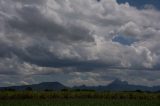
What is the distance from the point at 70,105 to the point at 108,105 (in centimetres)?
475

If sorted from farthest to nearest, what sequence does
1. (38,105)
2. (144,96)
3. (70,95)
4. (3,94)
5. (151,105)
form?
(144,96) < (70,95) < (3,94) < (151,105) < (38,105)

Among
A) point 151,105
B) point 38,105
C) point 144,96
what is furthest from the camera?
point 144,96

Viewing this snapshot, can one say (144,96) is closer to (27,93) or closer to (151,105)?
(27,93)

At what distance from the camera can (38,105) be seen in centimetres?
4138

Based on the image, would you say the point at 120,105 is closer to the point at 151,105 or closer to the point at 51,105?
the point at 151,105

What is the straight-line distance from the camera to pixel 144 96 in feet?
255

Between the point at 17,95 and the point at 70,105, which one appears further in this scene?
the point at 17,95

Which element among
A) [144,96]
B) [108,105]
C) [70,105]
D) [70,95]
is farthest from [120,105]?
[144,96]

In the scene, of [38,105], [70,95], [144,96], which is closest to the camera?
[38,105]

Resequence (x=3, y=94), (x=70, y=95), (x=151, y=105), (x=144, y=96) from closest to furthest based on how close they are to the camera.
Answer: (x=151, y=105) → (x=3, y=94) → (x=70, y=95) → (x=144, y=96)

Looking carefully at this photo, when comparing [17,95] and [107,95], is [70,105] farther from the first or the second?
[107,95]

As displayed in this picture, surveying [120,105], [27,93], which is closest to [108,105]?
[120,105]

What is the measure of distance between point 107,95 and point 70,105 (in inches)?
1349

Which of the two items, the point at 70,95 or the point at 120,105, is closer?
the point at 120,105
